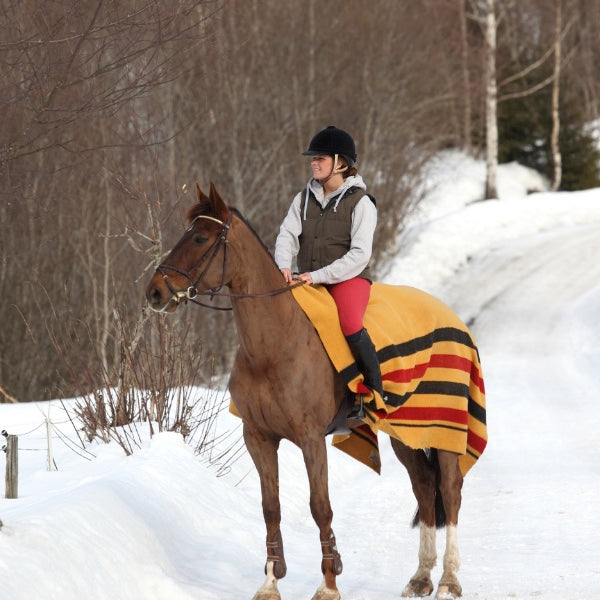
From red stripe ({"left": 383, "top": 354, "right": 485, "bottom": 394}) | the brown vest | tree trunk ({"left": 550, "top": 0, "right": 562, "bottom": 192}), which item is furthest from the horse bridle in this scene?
tree trunk ({"left": 550, "top": 0, "right": 562, "bottom": 192})

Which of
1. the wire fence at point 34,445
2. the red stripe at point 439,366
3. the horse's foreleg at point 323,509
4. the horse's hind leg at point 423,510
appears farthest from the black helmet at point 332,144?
the wire fence at point 34,445

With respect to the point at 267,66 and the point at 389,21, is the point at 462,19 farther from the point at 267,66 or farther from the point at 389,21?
the point at 267,66

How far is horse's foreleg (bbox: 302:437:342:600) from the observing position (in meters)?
6.17

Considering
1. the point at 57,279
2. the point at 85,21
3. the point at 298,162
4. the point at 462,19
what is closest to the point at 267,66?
the point at 298,162

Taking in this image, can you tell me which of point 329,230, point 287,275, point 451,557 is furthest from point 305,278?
point 451,557

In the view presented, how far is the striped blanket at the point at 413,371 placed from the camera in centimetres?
641

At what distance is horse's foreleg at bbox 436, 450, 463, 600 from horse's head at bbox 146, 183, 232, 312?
2016mm

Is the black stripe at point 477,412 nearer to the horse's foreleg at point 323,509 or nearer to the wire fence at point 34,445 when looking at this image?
the horse's foreleg at point 323,509

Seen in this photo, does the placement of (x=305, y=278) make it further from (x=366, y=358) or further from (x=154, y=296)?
(x=154, y=296)

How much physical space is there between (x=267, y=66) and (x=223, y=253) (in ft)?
65.4

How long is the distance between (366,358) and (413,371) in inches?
22.0

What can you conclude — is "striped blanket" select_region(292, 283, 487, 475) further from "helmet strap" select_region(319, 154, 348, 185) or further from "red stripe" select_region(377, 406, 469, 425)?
"helmet strap" select_region(319, 154, 348, 185)

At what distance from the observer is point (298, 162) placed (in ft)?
80.6

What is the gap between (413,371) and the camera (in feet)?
22.5
